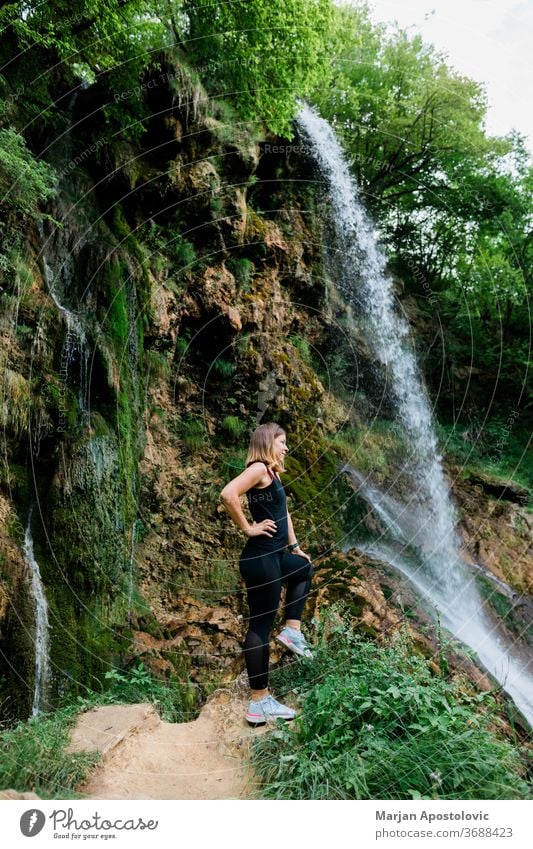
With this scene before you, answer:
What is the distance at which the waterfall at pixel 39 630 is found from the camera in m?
5.02

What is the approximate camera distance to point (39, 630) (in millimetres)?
5148

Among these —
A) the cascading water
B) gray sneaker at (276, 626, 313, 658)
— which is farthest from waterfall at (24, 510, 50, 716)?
the cascading water

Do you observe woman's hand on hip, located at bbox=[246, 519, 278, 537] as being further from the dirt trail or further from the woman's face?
the dirt trail

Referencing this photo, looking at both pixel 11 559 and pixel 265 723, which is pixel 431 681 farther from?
pixel 11 559

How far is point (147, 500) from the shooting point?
26.6 ft

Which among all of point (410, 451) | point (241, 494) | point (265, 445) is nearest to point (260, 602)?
point (241, 494)

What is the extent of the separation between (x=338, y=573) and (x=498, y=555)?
5965 millimetres

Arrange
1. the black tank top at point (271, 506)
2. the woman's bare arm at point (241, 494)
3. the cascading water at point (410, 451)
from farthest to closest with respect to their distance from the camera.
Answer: the cascading water at point (410, 451)
the black tank top at point (271, 506)
the woman's bare arm at point (241, 494)

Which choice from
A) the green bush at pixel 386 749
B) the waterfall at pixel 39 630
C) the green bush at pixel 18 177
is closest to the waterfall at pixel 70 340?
the green bush at pixel 18 177

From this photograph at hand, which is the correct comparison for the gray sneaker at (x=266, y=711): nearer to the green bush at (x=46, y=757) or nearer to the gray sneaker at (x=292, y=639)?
the gray sneaker at (x=292, y=639)

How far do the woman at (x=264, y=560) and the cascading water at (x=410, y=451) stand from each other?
5.59 meters

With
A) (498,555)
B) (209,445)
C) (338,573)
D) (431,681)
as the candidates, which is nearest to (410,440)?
(498,555)

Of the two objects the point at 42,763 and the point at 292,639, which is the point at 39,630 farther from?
the point at 292,639

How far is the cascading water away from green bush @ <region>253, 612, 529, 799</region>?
5487 mm
